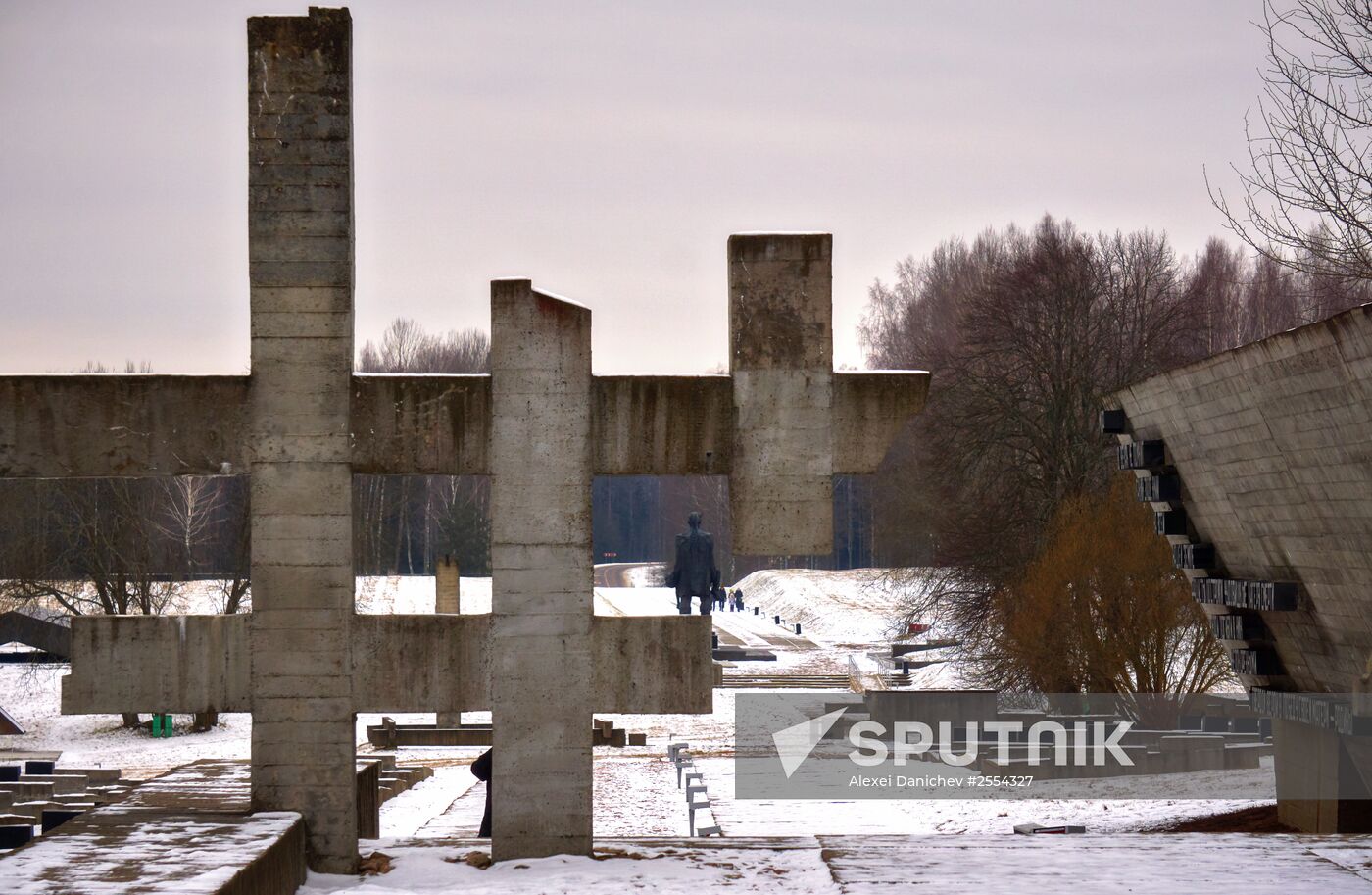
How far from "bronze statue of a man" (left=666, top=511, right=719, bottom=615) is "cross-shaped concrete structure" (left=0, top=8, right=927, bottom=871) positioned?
28963 millimetres

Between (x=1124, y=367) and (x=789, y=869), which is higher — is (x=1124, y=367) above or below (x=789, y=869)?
above

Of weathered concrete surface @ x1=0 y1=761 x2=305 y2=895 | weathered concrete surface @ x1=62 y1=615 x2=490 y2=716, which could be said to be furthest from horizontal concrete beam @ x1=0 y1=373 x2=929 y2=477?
weathered concrete surface @ x1=0 y1=761 x2=305 y2=895

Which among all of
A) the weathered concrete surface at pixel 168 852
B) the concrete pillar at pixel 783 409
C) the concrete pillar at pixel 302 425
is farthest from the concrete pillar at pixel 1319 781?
the weathered concrete surface at pixel 168 852

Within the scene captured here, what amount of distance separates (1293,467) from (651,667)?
6.99 meters

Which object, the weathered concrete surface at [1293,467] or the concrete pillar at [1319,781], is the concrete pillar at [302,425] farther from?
the concrete pillar at [1319,781]

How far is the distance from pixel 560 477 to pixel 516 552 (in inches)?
23.9

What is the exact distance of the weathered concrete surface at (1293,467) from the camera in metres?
12.2

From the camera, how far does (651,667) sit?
10242 millimetres

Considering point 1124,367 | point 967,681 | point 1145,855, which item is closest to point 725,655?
point 967,681

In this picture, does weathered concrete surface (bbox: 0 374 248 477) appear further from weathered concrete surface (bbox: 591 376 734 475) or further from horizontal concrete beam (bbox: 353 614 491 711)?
weathered concrete surface (bbox: 591 376 734 475)

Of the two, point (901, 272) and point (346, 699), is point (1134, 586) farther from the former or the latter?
point (901, 272)

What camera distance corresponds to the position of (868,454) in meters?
10.4

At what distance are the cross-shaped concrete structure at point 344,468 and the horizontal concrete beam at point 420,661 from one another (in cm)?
1

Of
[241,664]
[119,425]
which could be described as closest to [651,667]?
[241,664]
